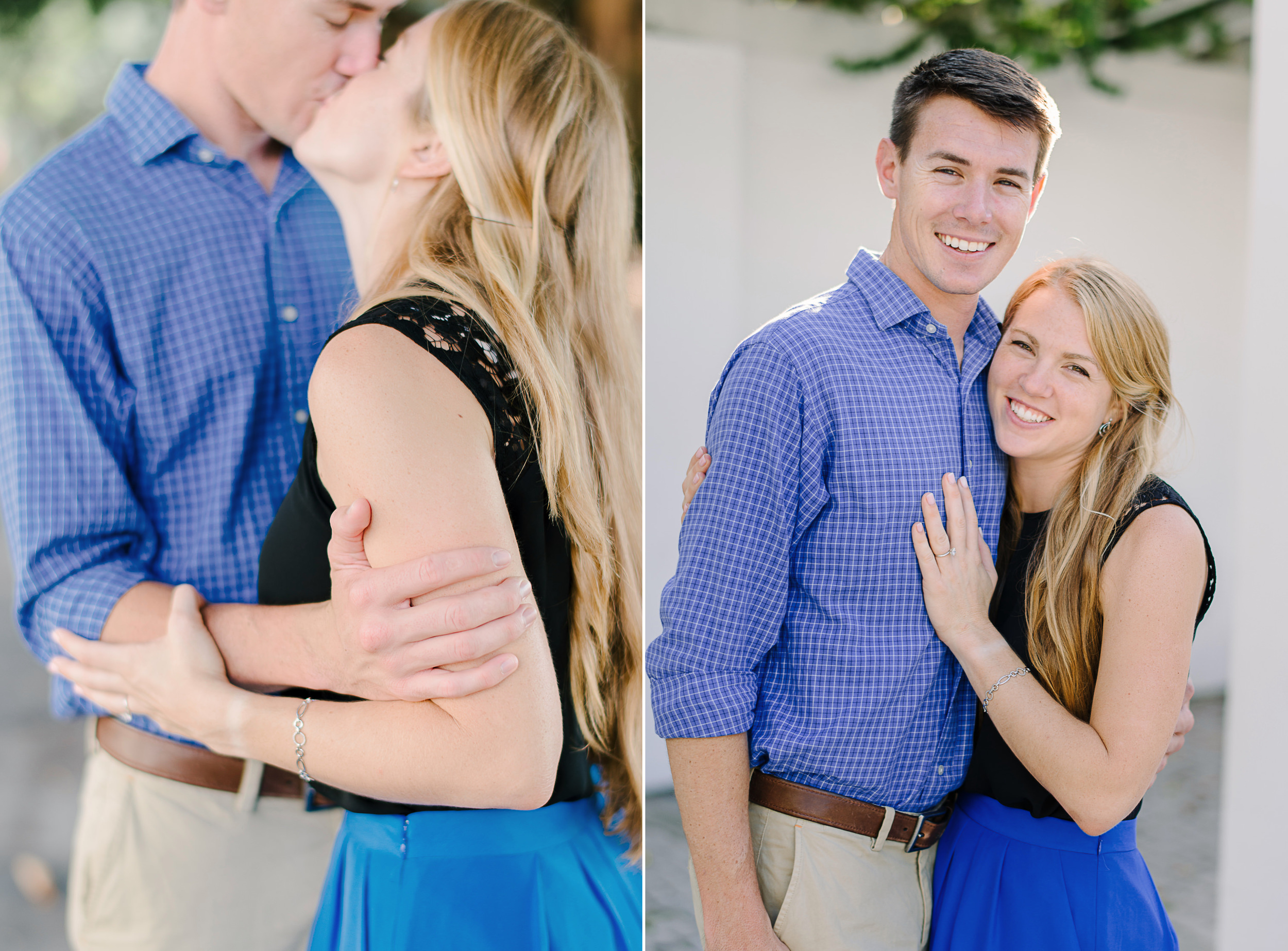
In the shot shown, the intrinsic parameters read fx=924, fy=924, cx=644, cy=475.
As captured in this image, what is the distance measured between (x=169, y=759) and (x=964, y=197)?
1794mm

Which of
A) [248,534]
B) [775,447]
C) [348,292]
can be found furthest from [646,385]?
[248,534]

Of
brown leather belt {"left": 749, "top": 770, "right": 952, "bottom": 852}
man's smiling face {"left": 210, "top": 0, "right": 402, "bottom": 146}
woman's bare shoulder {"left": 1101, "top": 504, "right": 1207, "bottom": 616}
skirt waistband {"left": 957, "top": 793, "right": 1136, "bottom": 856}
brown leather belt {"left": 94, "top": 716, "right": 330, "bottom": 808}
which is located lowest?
skirt waistband {"left": 957, "top": 793, "right": 1136, "bottom": 856}

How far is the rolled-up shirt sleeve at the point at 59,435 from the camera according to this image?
137cm

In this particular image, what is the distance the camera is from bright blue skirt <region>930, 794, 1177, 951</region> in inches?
70.3

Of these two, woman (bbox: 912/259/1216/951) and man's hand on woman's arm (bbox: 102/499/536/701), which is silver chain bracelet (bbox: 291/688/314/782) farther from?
woman (bbox: 912/259/1216/951)

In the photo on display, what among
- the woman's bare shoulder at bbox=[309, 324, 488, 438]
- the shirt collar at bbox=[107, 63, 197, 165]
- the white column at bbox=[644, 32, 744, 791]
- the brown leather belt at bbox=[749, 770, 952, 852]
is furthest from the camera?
the white column at bbox=[644, 32, 744, 791]

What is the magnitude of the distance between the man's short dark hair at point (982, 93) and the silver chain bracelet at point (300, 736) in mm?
1592

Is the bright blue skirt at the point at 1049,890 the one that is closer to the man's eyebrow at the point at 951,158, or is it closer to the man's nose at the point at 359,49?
the man's eyebrow at the point at 951,158

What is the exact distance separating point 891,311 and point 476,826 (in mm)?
1254

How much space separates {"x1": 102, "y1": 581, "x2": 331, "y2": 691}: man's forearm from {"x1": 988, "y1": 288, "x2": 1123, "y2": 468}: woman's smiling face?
1342 mm

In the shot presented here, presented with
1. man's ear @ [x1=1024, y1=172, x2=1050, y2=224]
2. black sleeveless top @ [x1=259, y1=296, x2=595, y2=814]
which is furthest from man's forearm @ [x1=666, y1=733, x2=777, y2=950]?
man's ear @ [x1=1024, y1=172, x2=1050, y2=224]

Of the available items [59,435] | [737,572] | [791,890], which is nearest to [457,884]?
[791,890]

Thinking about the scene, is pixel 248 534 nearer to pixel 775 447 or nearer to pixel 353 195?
pixel 353 195

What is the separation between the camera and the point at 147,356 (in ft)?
4.75
